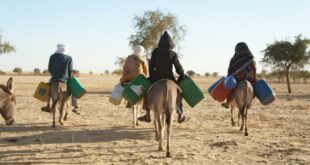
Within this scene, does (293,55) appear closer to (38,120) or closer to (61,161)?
(38,120)

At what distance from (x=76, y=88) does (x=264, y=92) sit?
5.87 m

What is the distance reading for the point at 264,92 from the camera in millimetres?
12750

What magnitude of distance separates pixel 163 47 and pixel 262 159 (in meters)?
3.49

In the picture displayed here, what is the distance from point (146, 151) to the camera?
9922 mm

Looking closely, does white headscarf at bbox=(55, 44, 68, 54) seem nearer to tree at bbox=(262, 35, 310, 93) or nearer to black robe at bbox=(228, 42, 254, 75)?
black robe at bbox=(228, 42, 254, 75)

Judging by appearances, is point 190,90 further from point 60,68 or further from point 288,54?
point 288,54

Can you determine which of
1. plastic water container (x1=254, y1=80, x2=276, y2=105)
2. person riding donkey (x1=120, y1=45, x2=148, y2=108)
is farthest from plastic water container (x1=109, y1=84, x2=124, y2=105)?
plastic water container (x1=254, y1=80, x2=276, y2=105)

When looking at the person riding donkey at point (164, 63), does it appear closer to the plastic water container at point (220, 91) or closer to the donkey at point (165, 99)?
the donkey at point (165, 99)

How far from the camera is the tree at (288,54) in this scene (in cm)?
4131

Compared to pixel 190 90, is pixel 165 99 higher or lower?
lower

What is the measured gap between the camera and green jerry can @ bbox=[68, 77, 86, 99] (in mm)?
13664

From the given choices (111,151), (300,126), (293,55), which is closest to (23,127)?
(111,151)

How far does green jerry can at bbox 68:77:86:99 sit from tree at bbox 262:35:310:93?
101 ft

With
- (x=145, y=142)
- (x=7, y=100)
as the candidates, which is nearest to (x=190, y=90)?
(x=145, y=142)
